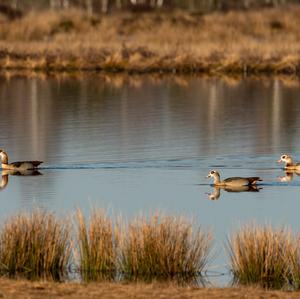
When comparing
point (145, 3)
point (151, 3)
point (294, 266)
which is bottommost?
point (294, 266)

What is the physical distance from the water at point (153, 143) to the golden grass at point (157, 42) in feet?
7.02

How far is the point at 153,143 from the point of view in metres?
28.5

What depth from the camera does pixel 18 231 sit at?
13680 millimetres

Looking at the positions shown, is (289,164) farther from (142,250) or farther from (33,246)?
(33,246)

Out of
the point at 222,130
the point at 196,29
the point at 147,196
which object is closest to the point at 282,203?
the point at 147,196

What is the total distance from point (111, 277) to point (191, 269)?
36.3 inches

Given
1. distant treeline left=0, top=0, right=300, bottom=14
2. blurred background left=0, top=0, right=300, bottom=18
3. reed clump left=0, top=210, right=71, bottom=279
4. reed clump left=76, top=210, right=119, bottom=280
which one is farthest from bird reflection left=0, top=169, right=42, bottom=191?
distant treeline left=0, top=0, right=300, bottom=14

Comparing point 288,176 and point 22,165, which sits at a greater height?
point 22,165

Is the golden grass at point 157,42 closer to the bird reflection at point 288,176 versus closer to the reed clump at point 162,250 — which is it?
the bird reflection at point 288,176

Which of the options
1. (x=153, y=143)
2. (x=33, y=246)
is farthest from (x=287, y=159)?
(x=33, y=246)

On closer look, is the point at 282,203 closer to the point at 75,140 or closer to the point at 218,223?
the point at 218,223

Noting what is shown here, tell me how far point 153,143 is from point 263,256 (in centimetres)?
1531

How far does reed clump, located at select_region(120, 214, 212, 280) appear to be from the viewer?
13539 mm

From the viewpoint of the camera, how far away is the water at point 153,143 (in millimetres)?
19562
